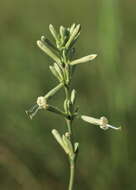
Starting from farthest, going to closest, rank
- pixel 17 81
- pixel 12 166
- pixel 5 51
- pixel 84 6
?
pixel 84 6 → pixel 5 51 → pixel 17 81 → pixel 12 166

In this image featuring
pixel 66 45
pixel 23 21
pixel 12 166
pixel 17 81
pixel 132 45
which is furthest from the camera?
pixel 23 21

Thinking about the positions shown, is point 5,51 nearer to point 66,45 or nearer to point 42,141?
point 42,141

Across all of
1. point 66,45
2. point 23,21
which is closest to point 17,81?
point 23,21

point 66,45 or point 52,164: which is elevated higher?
point 66,45

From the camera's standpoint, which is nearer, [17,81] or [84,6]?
[17,81]

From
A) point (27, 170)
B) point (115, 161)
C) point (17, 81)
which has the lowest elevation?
point (115, 161)

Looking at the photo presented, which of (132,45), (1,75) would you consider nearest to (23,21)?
(132,45)
